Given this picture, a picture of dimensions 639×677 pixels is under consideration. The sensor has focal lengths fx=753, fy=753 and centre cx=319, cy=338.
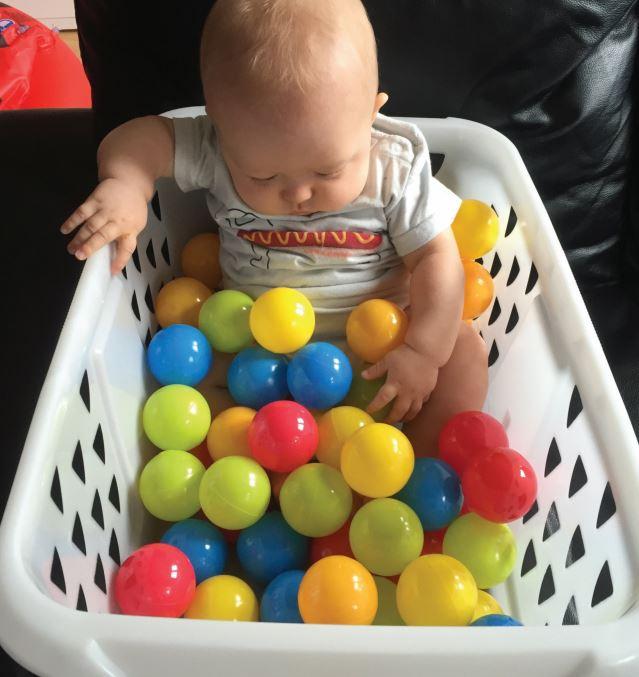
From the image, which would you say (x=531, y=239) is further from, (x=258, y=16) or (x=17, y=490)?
(x=17, y=490)

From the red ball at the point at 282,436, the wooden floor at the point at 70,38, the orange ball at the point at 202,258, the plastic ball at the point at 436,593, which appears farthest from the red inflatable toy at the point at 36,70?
the plastic ball at the point at 436,593

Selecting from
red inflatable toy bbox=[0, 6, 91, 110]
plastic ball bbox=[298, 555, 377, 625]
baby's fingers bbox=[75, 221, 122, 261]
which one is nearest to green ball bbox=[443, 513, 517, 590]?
plastic ball bbox=[298, 555, 377, 625]

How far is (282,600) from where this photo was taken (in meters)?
0.70

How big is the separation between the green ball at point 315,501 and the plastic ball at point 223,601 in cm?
8

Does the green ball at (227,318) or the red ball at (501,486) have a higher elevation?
the green ball at (227,318)

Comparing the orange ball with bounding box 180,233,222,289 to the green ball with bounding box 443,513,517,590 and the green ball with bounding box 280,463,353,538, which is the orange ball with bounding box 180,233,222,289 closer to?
the green ball with bounding box 280,463,353,538

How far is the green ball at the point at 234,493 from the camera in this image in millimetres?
733

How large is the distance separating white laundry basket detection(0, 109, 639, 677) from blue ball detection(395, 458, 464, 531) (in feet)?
0.30

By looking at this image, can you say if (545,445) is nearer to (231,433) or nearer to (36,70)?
(231,433)

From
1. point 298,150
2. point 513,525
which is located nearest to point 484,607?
point 513,525

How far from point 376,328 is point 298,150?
0.23m

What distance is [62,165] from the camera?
115cm

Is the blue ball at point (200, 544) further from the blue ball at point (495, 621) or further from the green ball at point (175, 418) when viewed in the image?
the blue ball at point (495, 621)

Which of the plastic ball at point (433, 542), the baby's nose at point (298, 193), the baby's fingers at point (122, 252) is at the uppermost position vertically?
the baby's nose at point (298, 193)
